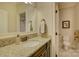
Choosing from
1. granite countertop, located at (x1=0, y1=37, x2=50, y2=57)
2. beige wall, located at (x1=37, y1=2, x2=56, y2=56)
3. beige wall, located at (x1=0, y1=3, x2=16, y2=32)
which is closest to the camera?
granite countertop, located at (x1=0, y1=37, x2=50, y2=57)

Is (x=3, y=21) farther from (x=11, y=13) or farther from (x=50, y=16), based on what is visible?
(x=50, y=16)

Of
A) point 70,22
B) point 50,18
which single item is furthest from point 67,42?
point 50,18

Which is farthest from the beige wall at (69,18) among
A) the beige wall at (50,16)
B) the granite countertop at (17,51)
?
the granite countertop at (17,51)

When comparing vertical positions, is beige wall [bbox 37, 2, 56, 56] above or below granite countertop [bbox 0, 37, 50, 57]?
above

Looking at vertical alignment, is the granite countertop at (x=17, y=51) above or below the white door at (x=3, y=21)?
below

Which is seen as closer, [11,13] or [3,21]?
[3,21]

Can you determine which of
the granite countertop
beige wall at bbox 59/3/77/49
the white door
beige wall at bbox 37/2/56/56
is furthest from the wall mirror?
beige wall at bbox 59/3/77/49

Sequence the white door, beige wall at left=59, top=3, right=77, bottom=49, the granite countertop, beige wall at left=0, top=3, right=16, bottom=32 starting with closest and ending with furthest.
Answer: the granite countertop → the white door → beige wall at left=0, top=3, right=16, bottom=32 → beige wall at left=59, top=3, right=77, bottom=49

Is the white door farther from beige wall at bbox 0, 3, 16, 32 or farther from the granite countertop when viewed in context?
the granite countertop

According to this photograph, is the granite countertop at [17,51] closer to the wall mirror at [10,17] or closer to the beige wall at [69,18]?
the wall mirror at [10,17]

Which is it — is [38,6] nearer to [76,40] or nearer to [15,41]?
[15,41]

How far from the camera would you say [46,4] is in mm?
3699

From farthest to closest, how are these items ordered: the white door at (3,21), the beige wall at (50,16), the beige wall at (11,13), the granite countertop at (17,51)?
the beige wall at (50,16), the beige wall at (11,13), the white door at (3,21), the granite countertop at (17,51)

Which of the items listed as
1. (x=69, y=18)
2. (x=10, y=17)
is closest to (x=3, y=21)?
(x=10, y=17)
